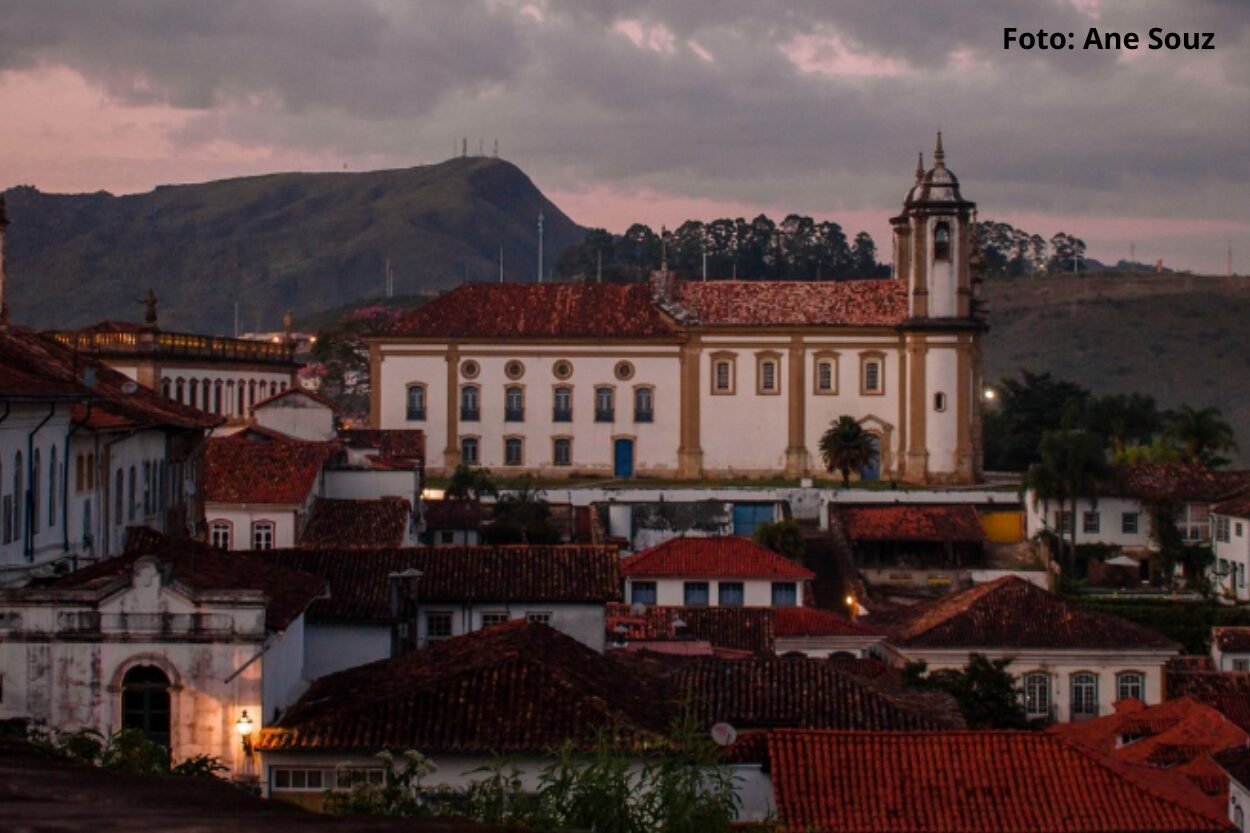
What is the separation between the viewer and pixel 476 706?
18.7 m

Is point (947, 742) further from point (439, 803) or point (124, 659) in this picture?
point (124, 659)

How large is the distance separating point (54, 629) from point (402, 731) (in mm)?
3393

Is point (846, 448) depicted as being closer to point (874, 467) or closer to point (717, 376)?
point (874, 467)

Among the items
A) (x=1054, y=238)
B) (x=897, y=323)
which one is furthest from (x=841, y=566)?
(x=1054, y=238)

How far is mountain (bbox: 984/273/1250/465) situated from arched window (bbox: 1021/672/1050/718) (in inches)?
2817

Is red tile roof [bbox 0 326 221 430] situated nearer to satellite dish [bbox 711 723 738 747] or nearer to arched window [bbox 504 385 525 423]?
satellite dish [bbox 711 723 738 747]

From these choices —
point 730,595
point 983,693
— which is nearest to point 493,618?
point 983,693

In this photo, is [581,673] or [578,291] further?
[578,291]

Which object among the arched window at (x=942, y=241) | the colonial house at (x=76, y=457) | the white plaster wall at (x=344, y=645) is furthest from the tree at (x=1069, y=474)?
the white plaster wall at (x=344, y=645)

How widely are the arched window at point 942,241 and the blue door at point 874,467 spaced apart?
6469 millimetres

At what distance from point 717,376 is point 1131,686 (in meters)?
29.6

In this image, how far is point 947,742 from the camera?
65.4 ft

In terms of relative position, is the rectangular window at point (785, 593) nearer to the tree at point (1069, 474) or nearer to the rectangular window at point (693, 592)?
the rectangular window at point (693, 592)

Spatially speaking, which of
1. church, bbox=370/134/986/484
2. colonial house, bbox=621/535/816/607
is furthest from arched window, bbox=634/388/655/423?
colonial house, bbox=621/535/816/607
